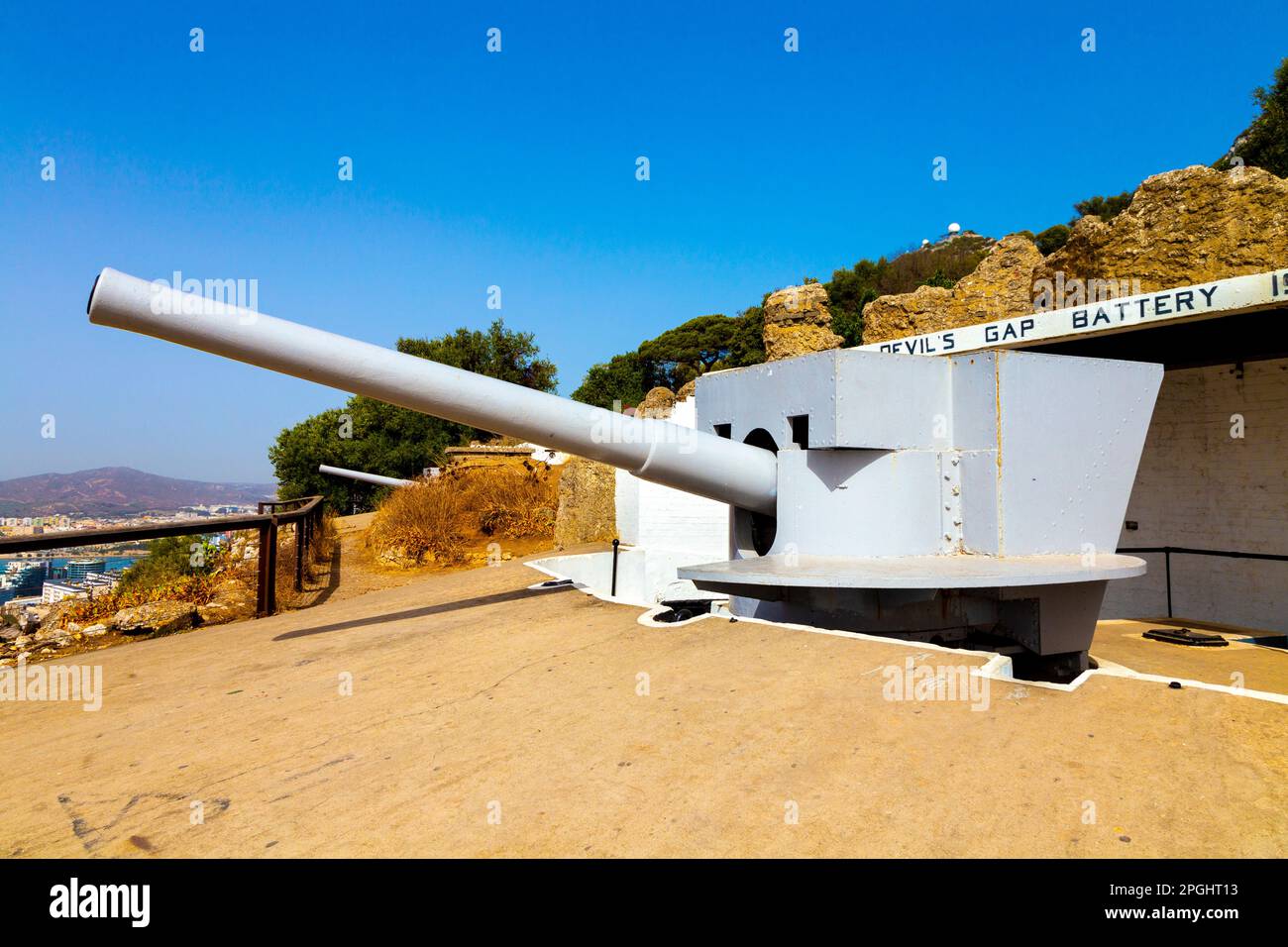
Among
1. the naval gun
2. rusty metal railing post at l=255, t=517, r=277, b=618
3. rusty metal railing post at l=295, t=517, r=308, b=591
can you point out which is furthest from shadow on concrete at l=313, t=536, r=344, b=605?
the naval gun

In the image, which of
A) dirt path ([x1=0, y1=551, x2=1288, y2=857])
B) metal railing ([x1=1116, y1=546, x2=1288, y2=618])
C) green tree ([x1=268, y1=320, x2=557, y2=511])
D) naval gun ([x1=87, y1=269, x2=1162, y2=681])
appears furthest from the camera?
green tree ([x1=268, y1=320, x2=557, y2=511])

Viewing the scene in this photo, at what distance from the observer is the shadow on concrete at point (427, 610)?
210 inches

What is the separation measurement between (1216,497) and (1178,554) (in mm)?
859

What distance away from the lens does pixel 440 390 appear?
168 inches

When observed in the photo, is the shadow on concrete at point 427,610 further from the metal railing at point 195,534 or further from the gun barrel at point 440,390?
the gun barrel at point 440,390

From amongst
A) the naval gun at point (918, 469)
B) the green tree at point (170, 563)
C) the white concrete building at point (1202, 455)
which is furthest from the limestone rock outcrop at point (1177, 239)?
the green tree at point (170, 563)

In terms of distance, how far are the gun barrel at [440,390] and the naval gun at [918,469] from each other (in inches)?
0.6

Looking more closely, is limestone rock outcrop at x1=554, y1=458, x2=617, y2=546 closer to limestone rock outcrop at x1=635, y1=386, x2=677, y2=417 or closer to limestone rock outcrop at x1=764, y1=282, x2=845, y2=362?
limestone rock outcrop at x1=635, y1=386, x2=677, y2=417

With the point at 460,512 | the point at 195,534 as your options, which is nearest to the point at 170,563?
the point at 460,512

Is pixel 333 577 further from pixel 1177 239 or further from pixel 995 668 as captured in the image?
pixel 1177 239

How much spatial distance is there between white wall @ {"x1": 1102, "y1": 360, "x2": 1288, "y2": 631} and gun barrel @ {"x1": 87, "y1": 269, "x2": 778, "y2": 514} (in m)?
6.82

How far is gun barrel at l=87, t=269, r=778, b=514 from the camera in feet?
12.4
